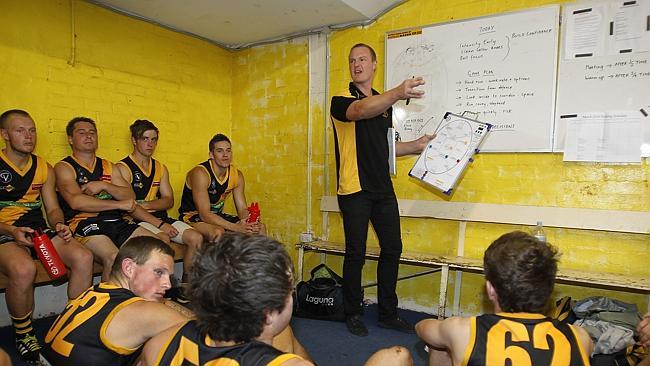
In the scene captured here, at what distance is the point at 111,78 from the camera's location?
11.5 ft

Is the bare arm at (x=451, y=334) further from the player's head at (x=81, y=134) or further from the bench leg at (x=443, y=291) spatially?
the player's head at (x=81, y=134)

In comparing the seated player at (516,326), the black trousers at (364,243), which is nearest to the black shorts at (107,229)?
the black trousers at (364,243)

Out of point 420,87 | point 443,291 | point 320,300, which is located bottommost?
point 320,300

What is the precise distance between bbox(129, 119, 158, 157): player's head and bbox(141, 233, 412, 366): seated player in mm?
2630

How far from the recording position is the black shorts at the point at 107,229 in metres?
2.81

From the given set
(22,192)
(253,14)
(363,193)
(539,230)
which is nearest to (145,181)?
(22,192)

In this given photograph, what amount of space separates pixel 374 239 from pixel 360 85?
140 cm

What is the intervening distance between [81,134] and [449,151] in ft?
8.30

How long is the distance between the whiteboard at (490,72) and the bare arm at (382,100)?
92 centimetres

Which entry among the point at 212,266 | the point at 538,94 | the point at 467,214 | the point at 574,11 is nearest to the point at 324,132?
the point at 467,214

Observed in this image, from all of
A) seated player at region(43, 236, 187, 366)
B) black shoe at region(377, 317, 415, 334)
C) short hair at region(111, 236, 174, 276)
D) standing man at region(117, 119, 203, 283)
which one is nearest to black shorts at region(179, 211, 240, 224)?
standing man at region(117, 119, 203, 283)

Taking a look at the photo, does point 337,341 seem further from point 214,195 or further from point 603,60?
point 603,60

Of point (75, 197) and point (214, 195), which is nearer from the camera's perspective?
point (75, 197)

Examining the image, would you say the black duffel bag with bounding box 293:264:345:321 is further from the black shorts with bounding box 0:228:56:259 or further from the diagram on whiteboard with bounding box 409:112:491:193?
the black shorts with bounding box 0:228:56:259
